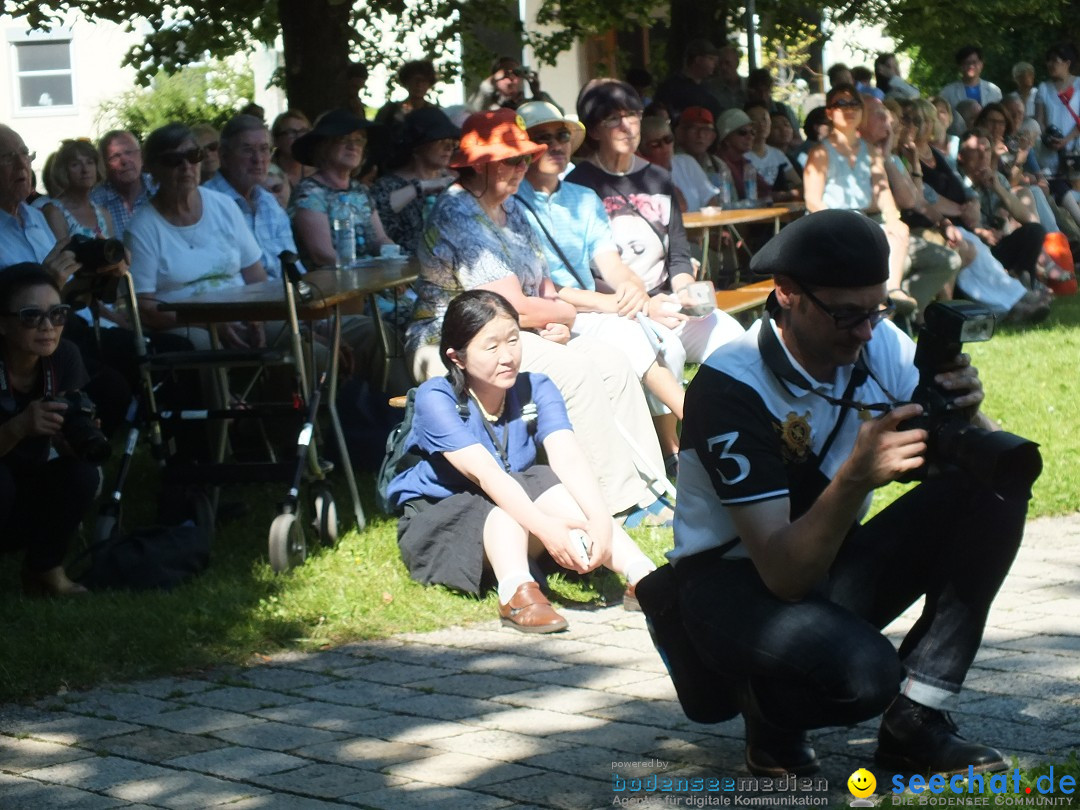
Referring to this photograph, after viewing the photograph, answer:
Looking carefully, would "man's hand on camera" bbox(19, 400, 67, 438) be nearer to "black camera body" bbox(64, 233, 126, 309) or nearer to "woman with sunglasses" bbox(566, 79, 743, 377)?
"black camera body" bbox(64, 233, 126, 309)

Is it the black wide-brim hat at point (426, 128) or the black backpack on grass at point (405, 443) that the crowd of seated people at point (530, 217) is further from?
the black backpack on grass at point (405, 443)

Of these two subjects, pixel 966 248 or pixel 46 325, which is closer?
pixel 46 325

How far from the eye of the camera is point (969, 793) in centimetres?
377

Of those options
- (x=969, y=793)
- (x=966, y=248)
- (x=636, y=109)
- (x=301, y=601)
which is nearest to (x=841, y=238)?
(x=969, y=793)

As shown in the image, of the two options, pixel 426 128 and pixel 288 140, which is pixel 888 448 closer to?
pixel 426 128

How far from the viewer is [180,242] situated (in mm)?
8258

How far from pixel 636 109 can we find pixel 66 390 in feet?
11.8

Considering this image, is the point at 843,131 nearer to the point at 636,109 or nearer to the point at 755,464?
the point at 636,109

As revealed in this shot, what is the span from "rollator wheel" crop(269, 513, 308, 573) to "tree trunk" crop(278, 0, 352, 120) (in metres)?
6.97

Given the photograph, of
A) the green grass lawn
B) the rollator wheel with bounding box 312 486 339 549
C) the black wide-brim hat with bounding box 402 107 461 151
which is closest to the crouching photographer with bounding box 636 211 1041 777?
the green grass lawn

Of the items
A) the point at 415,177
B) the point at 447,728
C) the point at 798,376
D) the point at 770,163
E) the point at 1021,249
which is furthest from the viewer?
the point at 770,163

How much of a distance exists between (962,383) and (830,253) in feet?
1.37

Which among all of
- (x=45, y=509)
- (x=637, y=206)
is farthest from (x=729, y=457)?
(x=637, y=206)

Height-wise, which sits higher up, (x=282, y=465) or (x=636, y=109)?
(x=636, y=109)
